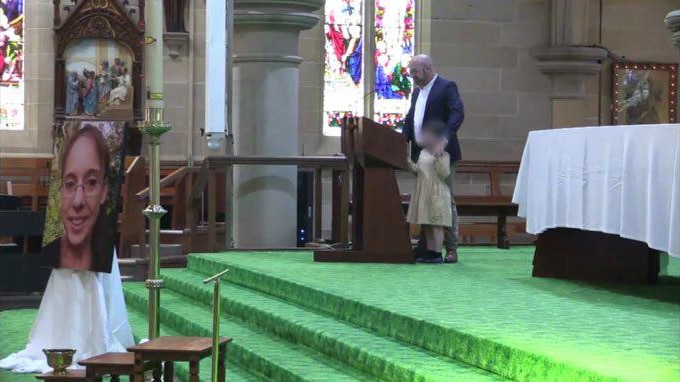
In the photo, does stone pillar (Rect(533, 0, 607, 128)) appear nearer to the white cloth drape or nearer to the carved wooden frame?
the carved wooden frame

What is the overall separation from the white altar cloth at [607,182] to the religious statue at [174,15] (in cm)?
807

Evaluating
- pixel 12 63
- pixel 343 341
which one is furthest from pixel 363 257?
pixel 12 63

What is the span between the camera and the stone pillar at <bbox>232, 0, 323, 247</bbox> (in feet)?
35.6

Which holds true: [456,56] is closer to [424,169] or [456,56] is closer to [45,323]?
[424,169]

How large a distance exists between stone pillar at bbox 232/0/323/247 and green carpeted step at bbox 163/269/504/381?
8.52ft

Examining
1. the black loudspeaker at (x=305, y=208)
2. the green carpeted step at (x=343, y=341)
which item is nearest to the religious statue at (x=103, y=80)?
the black loudspeaker at (x=305, y=208)

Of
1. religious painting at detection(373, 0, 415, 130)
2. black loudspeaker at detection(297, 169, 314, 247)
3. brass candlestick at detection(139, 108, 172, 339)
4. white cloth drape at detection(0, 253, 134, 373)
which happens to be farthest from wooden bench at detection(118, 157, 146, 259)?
brass candlestick at detection(139, 108, 172, 339)

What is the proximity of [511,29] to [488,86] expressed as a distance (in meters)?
0.78

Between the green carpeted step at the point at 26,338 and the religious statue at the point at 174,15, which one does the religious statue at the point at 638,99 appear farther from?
the green carpeted step at the point at 26,338

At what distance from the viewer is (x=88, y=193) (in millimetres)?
6281

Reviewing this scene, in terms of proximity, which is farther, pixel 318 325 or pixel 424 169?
pixel 424 169

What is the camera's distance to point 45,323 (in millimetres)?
6621

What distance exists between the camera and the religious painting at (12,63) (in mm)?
14961

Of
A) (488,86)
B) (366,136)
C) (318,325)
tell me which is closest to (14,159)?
(488,86)
